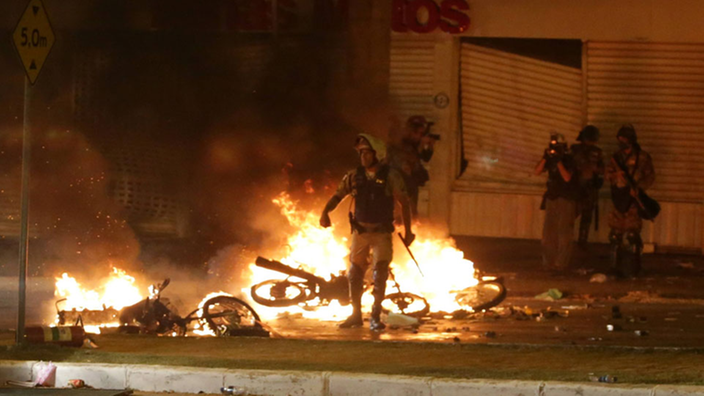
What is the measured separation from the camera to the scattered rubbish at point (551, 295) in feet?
45.0

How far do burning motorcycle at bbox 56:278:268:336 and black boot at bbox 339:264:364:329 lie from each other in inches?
35.2

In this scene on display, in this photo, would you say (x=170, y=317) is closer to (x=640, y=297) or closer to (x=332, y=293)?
(x=332, y=293)

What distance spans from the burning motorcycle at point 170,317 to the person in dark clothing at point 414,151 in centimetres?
493

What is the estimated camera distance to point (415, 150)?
1669 centimetres

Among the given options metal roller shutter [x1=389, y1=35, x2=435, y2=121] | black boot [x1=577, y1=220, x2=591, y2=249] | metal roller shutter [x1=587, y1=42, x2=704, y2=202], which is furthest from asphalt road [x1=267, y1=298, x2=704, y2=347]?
metal roller shutter [x1=389, y1=35, x2=435, y2=121]

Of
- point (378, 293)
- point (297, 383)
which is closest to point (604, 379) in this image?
point (297, 383)

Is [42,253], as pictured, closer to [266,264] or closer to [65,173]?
[65,173]

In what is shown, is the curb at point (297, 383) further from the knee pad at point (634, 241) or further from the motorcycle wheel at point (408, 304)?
the knee pad at point (634, 241)

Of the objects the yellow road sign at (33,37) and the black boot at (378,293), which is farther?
the black boot at (378,293)

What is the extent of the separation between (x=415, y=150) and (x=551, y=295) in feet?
12.0

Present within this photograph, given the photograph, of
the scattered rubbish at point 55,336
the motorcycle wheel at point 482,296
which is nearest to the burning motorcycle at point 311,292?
the motorcycle wheel at point 482,296

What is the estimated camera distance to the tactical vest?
38.5ft

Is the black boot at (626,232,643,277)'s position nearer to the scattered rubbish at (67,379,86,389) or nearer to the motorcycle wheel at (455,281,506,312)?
the motorcycle wheel at (455,281,506,312)

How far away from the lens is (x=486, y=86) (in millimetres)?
17266
